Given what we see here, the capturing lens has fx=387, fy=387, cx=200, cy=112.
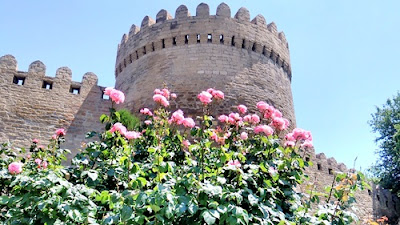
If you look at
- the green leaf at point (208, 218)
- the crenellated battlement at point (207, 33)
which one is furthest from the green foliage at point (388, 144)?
the green leaf at point (208, 218)

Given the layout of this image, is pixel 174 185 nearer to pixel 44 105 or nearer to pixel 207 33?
pixel 207 33

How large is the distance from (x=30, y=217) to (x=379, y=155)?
18455 millimetres

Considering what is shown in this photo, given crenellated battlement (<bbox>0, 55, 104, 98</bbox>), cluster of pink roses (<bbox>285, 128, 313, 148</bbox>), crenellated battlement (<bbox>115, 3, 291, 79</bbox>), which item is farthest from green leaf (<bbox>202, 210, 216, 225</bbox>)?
crenellated battlement (<bbox>0, 55, 104, 98</bbox>)

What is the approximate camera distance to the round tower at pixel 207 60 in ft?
30.2

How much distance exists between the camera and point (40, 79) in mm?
10273

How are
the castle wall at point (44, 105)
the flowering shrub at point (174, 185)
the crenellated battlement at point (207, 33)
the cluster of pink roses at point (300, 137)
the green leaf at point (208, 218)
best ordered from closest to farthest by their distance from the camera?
the green leaf at point (208, 218) → the flowering shrub at point (174, 185) → the cluster of pink roses at point (300, 137) → the castle wall at point (44, 105) → the crenellated battlement at point (207, 33)

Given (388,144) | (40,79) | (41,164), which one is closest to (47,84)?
(40,79)

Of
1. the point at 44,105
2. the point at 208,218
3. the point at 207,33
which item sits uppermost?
the point at 207,33

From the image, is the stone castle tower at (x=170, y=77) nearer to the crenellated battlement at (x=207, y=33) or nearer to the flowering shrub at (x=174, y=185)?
the crenellated battlement at (x=207, y=33)

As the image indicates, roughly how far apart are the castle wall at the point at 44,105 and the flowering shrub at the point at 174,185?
15.1 feet

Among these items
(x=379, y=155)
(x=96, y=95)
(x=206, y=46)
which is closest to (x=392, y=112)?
(x=379, y=155)

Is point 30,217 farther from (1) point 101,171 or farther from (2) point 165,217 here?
(2) point 165,217

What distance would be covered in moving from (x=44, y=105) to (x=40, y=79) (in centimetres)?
77

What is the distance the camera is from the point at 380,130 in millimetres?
19250
